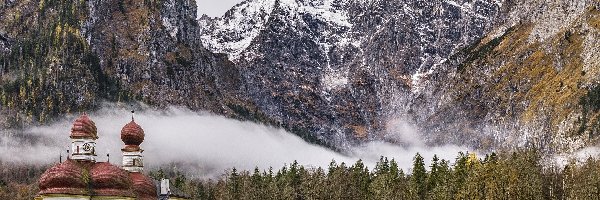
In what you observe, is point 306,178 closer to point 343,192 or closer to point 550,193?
point 343,192

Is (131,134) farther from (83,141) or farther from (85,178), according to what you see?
(85,178)

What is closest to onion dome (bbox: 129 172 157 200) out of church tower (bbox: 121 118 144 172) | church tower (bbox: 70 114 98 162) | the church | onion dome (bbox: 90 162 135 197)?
the church

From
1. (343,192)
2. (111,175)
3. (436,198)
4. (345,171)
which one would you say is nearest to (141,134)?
(111,175)

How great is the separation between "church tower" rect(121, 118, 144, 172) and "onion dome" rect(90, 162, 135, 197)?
1460 cm

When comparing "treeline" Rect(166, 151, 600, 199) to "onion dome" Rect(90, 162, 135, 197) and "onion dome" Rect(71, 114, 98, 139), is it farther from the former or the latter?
"onion dome" Rect(71, 114, 98, 139)

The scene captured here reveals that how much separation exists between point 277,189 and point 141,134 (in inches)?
2189

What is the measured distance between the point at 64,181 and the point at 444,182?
184 ft

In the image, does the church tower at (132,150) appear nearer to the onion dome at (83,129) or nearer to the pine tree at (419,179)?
A: the onion dome at (83,129)

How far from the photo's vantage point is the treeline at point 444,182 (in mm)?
102188

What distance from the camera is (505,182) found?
10038 centimetres

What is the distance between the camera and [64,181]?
82.8m

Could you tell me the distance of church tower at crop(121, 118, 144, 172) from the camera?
10175 cm

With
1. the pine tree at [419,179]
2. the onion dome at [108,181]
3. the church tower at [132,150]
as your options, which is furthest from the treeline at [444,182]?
the onion dome at [108,181]

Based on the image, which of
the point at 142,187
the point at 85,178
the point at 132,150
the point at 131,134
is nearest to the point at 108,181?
the point at 85,178
